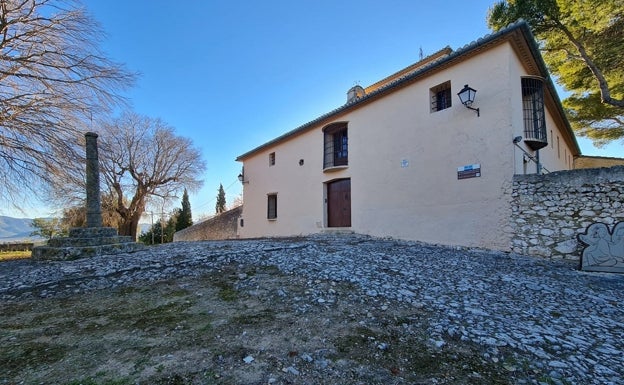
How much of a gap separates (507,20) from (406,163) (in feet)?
22.4

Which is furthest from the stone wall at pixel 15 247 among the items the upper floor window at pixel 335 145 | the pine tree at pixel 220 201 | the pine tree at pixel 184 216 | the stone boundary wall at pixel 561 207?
the pine tree at pixel 220 201

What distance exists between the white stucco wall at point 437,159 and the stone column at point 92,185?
7.59 metres

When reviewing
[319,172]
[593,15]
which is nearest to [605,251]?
[593,15]

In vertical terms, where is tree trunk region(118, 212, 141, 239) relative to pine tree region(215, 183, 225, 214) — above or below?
below

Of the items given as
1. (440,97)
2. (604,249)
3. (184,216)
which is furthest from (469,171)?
(184,216)

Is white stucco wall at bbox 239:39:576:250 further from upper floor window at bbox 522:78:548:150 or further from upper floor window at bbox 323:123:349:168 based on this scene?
upper floor window at bbox 522:78:548:150

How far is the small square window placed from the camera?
15.4m

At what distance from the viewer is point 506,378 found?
1953 millimetres

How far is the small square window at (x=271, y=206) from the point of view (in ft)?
50.6

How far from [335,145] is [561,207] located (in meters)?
7.82

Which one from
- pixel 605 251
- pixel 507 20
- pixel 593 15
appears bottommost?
pixel 605 251

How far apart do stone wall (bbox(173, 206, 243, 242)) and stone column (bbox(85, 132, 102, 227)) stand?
1279 centimetres

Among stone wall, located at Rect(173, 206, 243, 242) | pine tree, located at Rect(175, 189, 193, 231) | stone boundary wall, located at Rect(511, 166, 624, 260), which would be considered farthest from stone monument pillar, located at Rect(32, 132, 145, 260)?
pine tree, located at Rect(175, 189, 193, 231)

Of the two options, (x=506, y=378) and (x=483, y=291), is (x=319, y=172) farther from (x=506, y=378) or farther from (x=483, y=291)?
(x=506, y=378)
